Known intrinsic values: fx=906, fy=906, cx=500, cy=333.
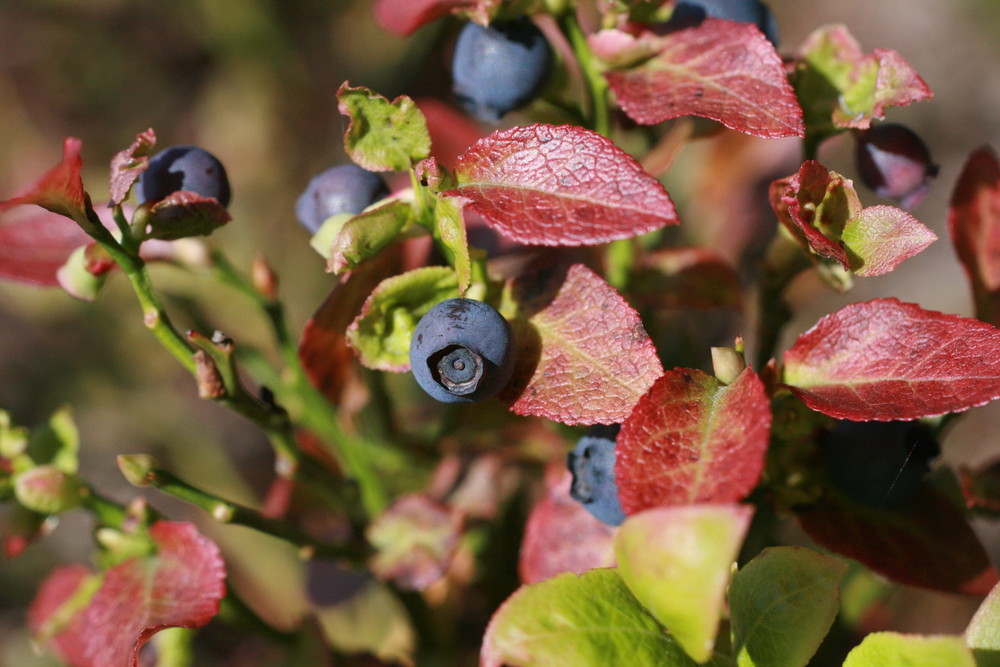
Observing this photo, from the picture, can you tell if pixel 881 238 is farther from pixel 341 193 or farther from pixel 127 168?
pixel 127 168

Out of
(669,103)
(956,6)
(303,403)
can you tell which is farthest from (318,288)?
(956,6)

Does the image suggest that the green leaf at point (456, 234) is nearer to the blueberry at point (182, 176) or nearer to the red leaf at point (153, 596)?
the blueberry at point (182, 176)

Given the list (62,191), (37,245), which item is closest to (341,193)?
(62,191)

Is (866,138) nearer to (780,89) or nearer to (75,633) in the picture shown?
(780,89)

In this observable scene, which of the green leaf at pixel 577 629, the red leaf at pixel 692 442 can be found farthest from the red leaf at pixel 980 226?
the green leaf at pixel 577 629

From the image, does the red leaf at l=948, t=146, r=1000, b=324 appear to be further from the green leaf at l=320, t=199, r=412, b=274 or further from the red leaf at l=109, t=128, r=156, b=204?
the red leaf at l=109, t=128, r=156, b=204
